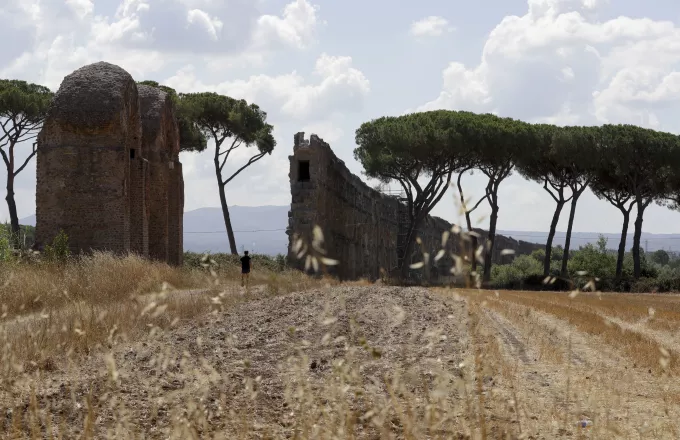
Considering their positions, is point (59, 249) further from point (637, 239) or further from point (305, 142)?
point (637, 239)

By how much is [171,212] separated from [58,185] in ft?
23.2

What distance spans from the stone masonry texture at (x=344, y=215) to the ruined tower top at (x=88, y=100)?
18.5ft

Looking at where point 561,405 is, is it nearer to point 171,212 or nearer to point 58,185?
point 58,185

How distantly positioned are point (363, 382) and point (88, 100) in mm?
17503

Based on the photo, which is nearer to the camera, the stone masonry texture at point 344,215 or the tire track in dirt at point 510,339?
the tire track in dirt at point 510,339

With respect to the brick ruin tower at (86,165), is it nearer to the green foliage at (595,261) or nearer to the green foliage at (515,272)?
the green foliage at (515,272)

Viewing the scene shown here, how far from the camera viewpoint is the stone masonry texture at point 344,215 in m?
28.3

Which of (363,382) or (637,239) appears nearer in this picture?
(363,382)

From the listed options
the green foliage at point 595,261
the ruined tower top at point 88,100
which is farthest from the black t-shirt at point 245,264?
the green foliage at point 595,261

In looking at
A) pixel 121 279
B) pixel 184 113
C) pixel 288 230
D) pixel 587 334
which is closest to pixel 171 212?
pixel 288 230

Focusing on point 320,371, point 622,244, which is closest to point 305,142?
point 622,244

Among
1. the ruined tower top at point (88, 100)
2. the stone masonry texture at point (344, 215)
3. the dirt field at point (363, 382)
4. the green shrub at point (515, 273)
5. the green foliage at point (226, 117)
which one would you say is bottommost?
the dirt field at point (363, 382)

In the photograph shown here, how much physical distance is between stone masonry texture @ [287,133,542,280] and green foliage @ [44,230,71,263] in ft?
17.2

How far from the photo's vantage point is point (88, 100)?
22.4 meters
